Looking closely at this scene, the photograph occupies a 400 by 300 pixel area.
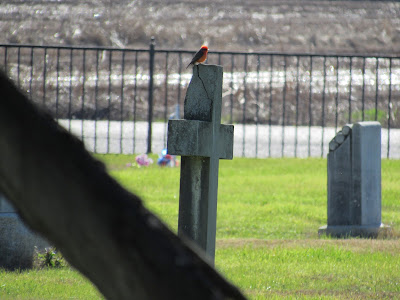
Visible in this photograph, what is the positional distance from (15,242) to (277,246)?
188 centimetres

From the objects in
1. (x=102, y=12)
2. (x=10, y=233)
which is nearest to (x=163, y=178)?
(x=10, y=233)

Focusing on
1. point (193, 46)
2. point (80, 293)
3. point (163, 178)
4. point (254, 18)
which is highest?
point (254, 18)

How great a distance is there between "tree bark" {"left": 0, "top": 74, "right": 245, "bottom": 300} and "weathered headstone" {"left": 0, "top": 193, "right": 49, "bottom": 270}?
3.43 meters

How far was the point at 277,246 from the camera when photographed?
15.9 ft

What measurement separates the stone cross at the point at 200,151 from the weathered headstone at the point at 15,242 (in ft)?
5.22

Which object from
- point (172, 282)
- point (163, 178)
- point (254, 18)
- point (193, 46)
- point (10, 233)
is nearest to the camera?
→ point (172, 282)

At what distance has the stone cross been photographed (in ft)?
10.1

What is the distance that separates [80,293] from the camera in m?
3.61

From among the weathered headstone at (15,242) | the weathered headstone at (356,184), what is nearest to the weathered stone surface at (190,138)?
the weathered headstone at (15,242)

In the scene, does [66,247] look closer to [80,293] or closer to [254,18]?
[80,293]

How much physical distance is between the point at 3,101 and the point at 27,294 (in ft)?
9.19

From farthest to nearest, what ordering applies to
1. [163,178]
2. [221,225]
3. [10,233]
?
[163,178] < [221,225] < [10,233]

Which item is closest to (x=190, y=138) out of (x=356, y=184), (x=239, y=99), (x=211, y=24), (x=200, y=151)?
(x=200, y=151)

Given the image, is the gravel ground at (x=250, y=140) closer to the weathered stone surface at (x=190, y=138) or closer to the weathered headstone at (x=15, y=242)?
the weathered headstone at (x=15, y=242)
